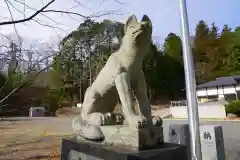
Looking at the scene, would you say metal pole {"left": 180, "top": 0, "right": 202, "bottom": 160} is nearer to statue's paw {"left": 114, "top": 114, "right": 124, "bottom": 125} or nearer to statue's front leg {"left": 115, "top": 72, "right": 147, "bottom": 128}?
statue's paw {"left": 114, "top": 114, "right": 124, "bottom": 125}

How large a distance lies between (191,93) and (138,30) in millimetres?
2407

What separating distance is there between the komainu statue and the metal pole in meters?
1.63

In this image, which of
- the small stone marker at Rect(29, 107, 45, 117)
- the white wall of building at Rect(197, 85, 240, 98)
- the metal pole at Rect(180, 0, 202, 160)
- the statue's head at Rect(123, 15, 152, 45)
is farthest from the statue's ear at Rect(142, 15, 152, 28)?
the small stone marker at Rect(29, 107, 45, 117)

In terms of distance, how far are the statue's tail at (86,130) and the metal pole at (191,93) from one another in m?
1.91

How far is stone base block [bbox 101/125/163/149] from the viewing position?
2771mm

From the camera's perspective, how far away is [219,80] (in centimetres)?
2808

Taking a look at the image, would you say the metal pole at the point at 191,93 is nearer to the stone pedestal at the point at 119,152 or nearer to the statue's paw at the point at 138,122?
the stone pedestal at the point at 119,152

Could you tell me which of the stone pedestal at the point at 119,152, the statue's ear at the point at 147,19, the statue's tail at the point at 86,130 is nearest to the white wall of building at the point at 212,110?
the statue's tail at the point at 86,130

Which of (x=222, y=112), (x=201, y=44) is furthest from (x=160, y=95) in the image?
(x=222, y=112)

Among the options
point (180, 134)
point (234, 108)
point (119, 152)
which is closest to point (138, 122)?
point (119, 152)

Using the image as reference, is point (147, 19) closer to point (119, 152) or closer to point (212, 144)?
point (119, 152)

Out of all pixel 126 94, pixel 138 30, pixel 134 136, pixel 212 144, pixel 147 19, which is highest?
pixel 147 19

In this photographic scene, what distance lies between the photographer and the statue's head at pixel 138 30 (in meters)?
3.12

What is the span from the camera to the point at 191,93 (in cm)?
507
